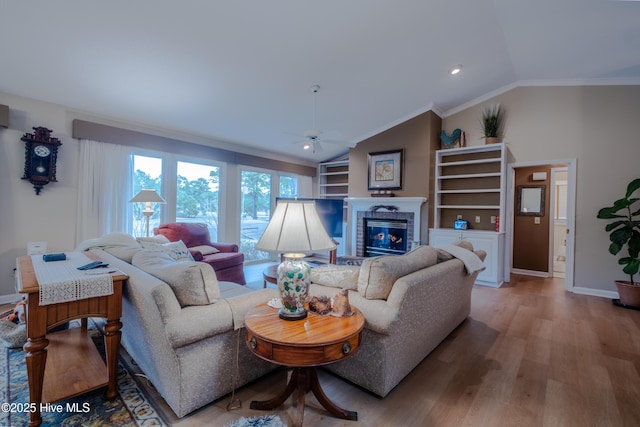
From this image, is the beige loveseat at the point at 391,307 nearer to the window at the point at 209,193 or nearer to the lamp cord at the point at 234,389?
the lamp cord at the point at 234,389

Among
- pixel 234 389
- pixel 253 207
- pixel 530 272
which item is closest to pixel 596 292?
pixel 530 272

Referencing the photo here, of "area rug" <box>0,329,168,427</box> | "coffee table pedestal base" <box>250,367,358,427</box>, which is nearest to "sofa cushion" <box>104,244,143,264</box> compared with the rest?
"area rug" <box>0,329,168,427</box>

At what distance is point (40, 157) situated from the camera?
11.1 feet

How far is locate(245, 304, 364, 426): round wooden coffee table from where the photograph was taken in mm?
1325

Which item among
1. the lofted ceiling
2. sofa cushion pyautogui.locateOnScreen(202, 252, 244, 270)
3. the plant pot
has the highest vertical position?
the lofted ceiling

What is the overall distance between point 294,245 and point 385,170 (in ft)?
15.0

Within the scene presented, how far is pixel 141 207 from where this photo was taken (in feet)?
14.1

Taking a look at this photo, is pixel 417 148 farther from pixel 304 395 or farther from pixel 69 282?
pixel 69 282

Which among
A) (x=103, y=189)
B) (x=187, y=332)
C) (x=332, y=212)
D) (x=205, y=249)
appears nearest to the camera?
(x=187, y=332)

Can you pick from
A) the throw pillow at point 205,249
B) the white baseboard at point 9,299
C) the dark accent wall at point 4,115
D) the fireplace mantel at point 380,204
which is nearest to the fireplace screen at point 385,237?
the fireplace mantel at point 380,204

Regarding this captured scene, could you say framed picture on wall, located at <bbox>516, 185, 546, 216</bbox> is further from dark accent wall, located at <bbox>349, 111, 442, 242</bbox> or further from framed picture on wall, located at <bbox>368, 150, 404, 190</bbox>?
framed picture on wall, located at <bbox>368, 150, 404, 190</bbox>

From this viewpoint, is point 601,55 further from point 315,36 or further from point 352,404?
point 352,404

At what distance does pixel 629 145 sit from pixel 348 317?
5.23 meters

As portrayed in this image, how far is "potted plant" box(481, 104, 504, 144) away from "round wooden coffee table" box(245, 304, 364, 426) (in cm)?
463
